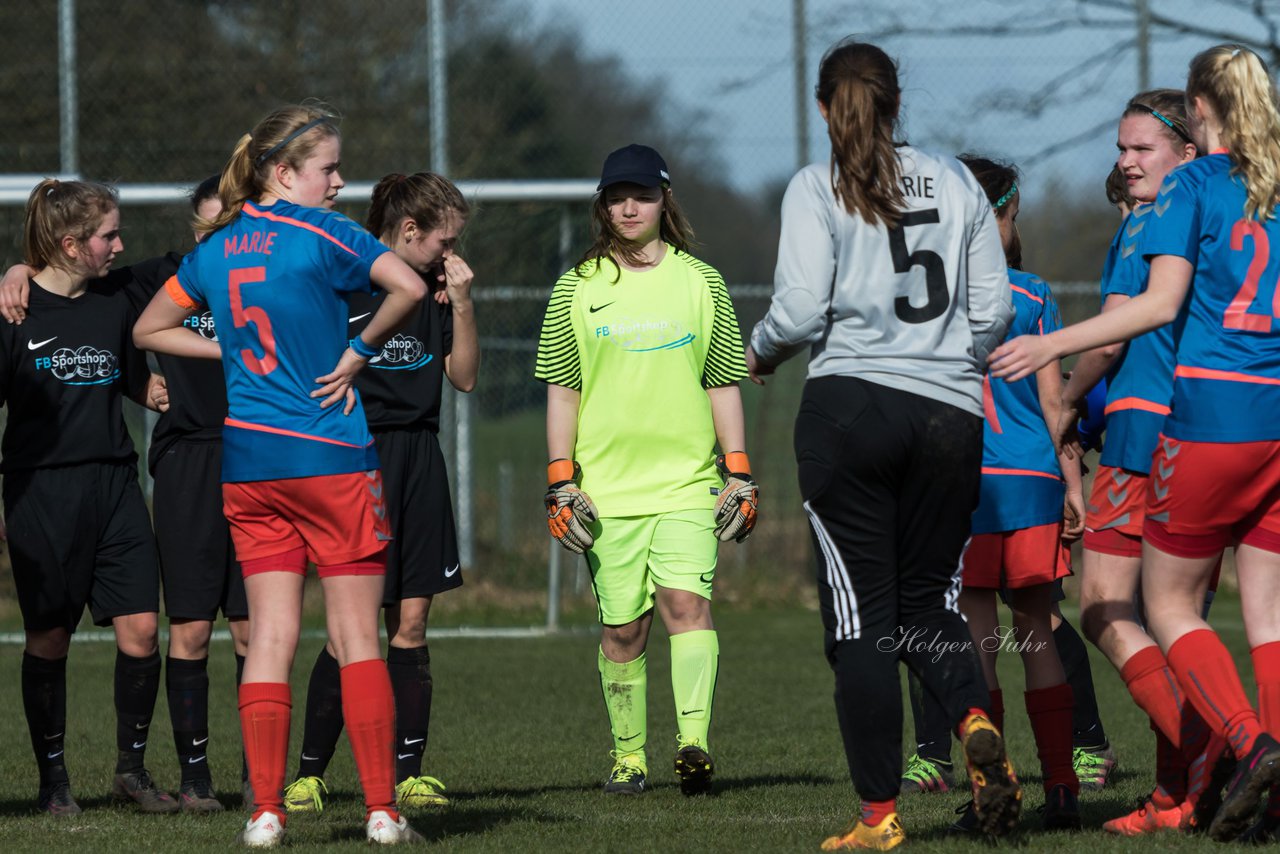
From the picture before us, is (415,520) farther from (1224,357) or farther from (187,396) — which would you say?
(1224,357)

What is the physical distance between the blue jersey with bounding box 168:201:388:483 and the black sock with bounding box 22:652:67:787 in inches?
63.7

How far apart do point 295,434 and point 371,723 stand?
2.56 ft

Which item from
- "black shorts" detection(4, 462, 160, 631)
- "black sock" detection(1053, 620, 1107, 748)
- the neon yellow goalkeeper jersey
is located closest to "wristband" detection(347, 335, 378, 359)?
the neon yellow goalkeeper jersey

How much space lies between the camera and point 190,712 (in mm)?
5578

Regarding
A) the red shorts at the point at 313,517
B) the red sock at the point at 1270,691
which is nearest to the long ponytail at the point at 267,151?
the red shorts at the point at 313,517

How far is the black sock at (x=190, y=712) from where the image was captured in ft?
18.1

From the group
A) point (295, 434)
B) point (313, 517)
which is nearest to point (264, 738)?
point (313, 517)

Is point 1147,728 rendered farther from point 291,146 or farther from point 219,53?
point 219,53

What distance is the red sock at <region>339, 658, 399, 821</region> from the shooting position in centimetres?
431

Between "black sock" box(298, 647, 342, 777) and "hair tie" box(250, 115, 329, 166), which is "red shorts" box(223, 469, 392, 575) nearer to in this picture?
"hair tie" box(250, 115, 329, 166)

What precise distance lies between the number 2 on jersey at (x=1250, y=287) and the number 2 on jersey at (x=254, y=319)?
97.2 inches

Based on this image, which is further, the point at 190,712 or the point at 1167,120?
the point at 190,712

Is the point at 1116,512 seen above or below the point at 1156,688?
above

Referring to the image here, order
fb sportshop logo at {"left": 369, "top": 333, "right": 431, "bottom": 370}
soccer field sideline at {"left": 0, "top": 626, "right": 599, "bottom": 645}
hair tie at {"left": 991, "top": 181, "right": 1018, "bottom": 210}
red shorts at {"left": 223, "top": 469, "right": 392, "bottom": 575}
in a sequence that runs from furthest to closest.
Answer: soccer field sideline at {"left": 0, "top": 626, "right": 599, "bottom": 645}, fb sportshop logo at {"left": 369, "top": 333, "right": 431, "bottom": 370}, hair tie at {"left": 991, "top": 181, "right": 1018, "bottom": 210}, red shorts at {"left": 223, "top": 469, "right": 392, "bottom": 575}
